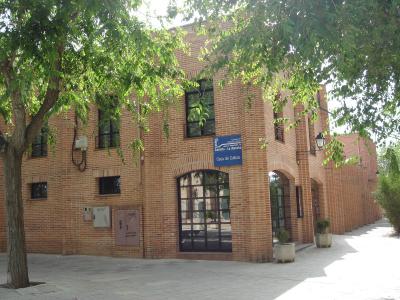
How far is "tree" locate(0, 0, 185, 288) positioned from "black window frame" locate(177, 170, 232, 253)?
403cm

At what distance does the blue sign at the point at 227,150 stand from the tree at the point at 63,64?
10.3ft

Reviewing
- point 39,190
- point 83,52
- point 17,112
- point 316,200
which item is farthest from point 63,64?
point 316,200

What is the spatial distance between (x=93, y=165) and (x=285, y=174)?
7.19 metres

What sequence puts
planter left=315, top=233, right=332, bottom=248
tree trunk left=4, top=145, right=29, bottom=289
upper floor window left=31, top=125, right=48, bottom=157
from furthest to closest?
upper floor window left=31, top=125, right=48, bottom=157 < planter left=315, top=233, right=332, bottom=248 < tree trunk left=4, top=145, right=29, bottom=289

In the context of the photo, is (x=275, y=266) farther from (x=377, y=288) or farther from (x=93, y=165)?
(x=93, y=165)

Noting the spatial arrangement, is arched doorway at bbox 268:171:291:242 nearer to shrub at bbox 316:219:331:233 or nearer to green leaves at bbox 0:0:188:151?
shrub at bbox 316:219:331:233

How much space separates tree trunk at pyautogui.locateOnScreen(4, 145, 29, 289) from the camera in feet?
34.0

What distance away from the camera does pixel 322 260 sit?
14.6 m

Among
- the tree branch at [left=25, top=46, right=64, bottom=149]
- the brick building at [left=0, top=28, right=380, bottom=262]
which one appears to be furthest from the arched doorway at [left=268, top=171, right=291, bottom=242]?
the tree branch at [left=25, top=46, right=64, bottom=149]

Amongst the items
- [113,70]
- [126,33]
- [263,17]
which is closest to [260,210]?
[113,70]

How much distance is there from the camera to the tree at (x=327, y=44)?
625 cm

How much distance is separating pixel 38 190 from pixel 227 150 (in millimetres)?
8812

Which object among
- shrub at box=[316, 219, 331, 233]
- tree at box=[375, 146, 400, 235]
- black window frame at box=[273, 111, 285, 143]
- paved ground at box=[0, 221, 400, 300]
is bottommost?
paved ground at box=[0, 221, 400, 300]

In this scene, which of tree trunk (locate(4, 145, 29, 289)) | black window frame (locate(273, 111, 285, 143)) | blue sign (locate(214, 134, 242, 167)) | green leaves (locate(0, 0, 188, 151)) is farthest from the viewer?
black window frame (locate(273, 111, 285, 143))
